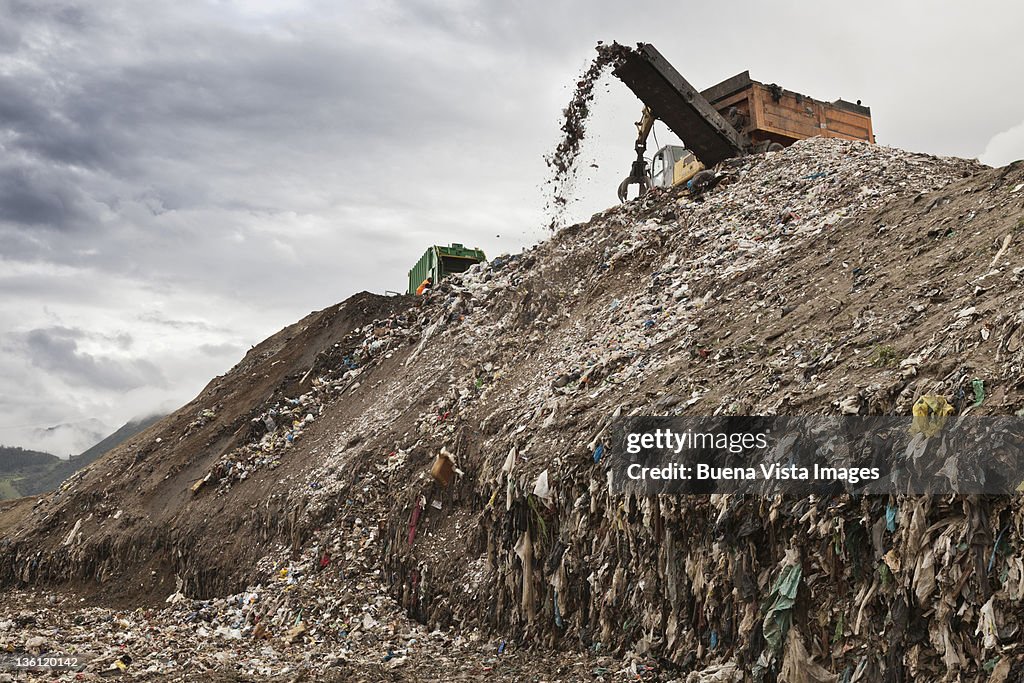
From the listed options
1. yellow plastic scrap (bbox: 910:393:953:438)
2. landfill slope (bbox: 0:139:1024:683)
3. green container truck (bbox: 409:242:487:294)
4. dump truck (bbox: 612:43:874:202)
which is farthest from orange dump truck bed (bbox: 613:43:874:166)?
yellow plastic scrap (bbox: 910:393:953:438)

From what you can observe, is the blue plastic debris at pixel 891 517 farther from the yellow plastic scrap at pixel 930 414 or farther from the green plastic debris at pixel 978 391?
the green plastic debris at pixel 978 391

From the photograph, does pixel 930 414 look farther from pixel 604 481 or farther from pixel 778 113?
pixel 778 113

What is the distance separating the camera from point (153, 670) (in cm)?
631

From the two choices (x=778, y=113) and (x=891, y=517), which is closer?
(x=891, y=517)

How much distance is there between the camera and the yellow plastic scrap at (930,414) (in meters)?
3.63

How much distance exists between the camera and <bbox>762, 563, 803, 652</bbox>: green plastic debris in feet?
12.6

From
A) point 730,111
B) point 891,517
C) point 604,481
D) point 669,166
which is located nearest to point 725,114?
point 730,111

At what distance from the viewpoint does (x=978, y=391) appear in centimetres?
359

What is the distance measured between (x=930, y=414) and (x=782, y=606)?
1.23 m

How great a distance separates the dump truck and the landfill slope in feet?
2.39

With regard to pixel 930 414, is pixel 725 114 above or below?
above

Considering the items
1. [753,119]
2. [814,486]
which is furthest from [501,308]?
[814,486]

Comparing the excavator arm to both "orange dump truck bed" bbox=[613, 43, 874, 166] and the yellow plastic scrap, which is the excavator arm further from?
the yellow plastic scrap

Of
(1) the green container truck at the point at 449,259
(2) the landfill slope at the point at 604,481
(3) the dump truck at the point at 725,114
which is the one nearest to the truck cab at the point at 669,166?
(3) the dump truck at the point at 725,114
